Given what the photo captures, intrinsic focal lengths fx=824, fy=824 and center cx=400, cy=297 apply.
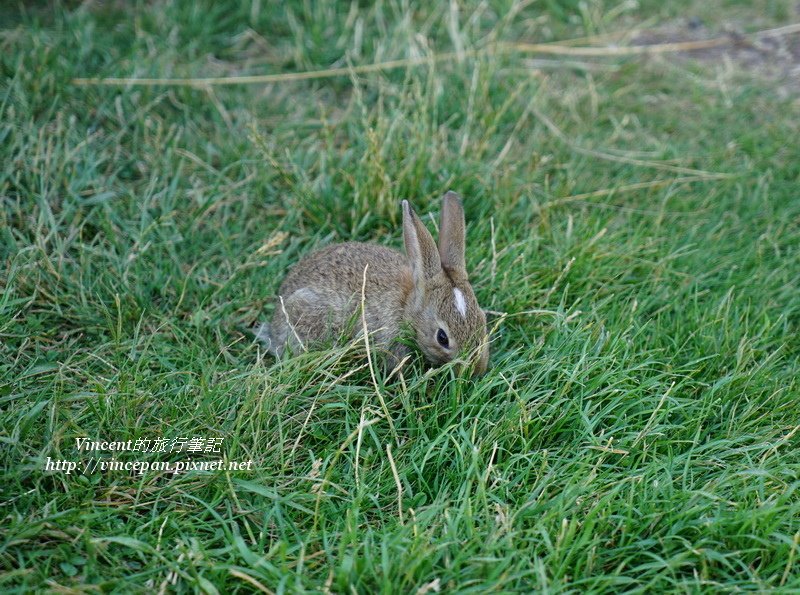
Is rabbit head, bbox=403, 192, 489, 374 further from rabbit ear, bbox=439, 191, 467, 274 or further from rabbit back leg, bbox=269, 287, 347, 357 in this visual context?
rabbit back leg, bbox=269, 287, 347, 357

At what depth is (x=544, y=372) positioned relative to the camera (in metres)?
3.62

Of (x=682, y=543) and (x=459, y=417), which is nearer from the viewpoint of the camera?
(x=682, y=543)

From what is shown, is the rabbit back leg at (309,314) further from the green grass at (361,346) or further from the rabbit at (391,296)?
the green grass at (361,346)

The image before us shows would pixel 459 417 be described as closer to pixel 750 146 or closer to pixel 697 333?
pixel 697 333

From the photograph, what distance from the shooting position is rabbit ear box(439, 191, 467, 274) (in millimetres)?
4008

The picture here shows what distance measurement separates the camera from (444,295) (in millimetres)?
3867

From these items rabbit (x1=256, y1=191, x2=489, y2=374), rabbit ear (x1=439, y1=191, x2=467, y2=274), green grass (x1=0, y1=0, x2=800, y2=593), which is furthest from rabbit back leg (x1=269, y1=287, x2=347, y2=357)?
rabbit ear (x1=439, y1=191, x2=467, y2=274)

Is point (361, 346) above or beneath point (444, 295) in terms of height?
beneath

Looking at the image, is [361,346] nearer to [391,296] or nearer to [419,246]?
[391,296]

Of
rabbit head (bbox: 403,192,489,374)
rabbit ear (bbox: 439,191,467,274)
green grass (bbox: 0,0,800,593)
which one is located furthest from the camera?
rabbit ear (bbox: 439,191,467,274)

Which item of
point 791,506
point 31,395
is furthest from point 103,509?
point 791,506

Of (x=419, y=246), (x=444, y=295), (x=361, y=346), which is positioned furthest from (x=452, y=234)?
(x=361, y=346)

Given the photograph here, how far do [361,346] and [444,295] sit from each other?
1.50 feet

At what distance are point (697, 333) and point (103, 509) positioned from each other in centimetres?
278
